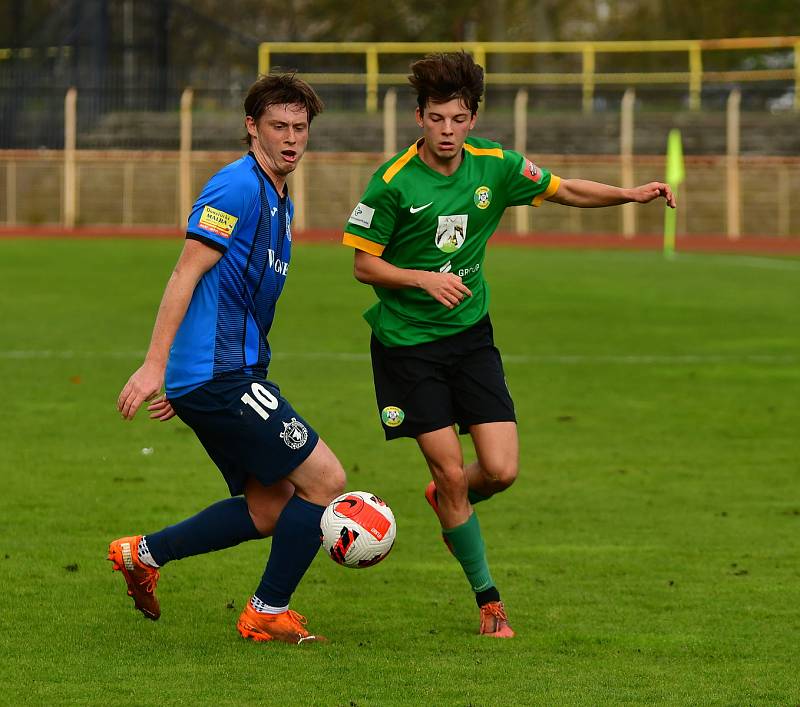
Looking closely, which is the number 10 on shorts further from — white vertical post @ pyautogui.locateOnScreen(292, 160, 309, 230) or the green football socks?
white vertical post @ pyautogui.locateOnScreen(292, 160, 309, 230)

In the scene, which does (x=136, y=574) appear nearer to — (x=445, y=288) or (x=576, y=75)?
(x=445, y=288)

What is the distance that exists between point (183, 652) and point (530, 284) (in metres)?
18.5

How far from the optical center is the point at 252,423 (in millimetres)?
5566

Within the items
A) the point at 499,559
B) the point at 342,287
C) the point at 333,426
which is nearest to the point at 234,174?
the point at 499,559

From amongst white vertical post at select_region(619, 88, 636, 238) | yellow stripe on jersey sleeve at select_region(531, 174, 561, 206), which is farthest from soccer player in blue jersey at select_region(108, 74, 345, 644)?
white vertical post at select_region(619, 88, 636, 238)

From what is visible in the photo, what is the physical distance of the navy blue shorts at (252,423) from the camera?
5.57 metres

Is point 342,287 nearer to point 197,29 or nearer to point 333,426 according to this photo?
point 333,426

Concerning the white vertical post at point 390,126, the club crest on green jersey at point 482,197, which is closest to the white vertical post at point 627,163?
the white vertical post at point 390,126

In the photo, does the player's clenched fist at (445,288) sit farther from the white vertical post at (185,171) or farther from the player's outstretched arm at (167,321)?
the white vertical post at (185,171)

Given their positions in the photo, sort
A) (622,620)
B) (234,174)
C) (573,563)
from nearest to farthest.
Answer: (234,174), (622,620), (573,563)

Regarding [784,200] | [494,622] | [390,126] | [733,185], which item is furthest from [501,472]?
[390,126]

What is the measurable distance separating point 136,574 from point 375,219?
1.58 metres

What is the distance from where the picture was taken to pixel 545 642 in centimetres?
589

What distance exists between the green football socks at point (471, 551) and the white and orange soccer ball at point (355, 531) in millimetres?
501
